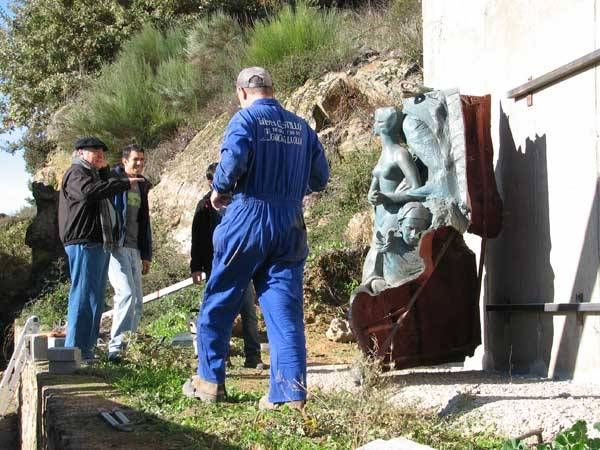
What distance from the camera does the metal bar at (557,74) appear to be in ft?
17.3

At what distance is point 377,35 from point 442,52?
26.6 feet

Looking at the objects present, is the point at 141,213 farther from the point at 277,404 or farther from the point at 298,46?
the point at 298,46

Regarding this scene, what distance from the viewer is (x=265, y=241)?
471 cm

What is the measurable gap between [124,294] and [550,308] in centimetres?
327

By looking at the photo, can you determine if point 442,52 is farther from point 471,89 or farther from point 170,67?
point 170,67

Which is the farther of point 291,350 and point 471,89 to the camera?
point 471,89

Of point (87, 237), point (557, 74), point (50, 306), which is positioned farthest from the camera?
point (50, 306)

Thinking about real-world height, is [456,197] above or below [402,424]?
above

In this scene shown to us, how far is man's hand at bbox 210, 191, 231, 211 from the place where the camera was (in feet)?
15.8

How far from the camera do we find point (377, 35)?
15508mm

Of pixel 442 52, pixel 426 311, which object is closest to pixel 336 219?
pixel 442 52

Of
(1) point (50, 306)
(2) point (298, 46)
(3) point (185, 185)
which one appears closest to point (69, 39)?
(3) point (185, 185)

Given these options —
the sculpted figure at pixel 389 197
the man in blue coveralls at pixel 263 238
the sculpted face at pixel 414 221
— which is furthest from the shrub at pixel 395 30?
the man in blue coveralls at pixel 263 238

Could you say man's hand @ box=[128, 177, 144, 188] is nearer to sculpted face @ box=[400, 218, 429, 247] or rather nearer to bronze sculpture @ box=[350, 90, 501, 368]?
bronze sculpture @ box=[350, 90, 501, 368]
